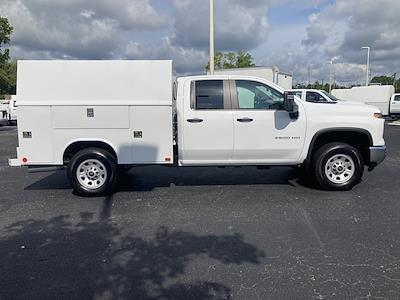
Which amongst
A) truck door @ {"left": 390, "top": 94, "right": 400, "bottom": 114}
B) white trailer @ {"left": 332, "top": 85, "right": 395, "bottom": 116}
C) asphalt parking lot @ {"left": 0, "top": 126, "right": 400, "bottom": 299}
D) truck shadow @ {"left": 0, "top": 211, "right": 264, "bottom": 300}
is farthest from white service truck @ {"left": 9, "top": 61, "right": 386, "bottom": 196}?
white trailer @ {"left": 332, "top": 85, "right": 395, "bottom": 116}

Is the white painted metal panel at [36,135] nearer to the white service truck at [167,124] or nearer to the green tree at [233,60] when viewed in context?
the white service truck at [167,124]

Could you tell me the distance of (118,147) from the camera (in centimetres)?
622

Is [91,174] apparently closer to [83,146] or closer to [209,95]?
[83,146]

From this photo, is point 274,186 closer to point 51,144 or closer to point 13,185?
point 51,144

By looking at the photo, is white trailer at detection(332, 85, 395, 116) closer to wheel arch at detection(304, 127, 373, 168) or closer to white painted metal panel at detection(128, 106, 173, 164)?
wheel arch at detection(304, 127, 373, 168)

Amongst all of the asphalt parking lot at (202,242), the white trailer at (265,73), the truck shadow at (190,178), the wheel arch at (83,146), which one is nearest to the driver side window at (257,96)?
the asphalt parking lot at (202,242)

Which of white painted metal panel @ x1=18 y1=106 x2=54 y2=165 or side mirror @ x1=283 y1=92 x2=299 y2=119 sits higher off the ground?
side mirror @ x1=283 y1=92 x2=299 y2=119

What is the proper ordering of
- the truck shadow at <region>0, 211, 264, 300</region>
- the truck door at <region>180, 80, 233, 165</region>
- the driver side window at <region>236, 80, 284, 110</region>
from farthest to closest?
the driver side window at <region>236, 80, 284, 110</region> < the truck door at <region>180, 80, 233, 165</region> < the truck shadow at <region>0, 211, 264, 300</region>

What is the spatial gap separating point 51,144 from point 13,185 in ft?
6.54

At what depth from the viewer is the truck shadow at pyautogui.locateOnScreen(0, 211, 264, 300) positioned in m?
3.30

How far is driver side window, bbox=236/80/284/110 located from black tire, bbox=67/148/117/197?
244 centimetres

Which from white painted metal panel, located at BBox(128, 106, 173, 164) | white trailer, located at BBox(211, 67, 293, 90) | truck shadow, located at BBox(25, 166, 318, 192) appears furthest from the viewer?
white trailer, located at BBox(211, 67, 293, 90)

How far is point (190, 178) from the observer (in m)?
7.72

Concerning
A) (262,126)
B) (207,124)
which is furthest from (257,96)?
(207,124)
